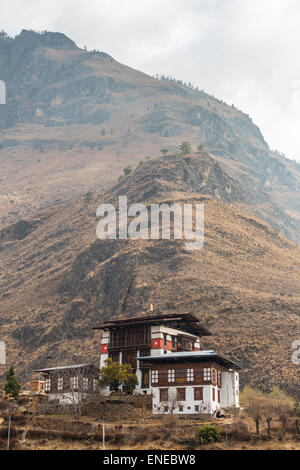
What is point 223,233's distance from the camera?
149750mm

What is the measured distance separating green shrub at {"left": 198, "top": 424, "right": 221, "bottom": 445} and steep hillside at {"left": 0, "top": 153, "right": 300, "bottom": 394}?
31.5m

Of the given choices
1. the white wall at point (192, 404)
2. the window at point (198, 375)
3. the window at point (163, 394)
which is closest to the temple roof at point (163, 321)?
the window at point (198, 375)

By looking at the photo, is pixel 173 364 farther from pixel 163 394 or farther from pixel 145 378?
pixel 145 378

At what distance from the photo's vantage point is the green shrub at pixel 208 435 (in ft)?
198

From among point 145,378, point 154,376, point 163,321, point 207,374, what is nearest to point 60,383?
point 145,378

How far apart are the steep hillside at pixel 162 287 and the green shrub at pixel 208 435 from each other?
31484 millimetres

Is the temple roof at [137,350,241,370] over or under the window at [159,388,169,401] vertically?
over

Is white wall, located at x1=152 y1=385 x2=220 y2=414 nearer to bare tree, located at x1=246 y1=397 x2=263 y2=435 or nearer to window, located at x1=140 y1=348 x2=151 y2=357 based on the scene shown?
bare tree, located at x1=246 y1=397 x2=263 y2=435

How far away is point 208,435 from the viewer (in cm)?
6050

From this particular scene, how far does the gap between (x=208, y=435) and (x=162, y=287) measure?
6556 cm

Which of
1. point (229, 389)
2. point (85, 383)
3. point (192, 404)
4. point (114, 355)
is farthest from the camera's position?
point (114, 355)

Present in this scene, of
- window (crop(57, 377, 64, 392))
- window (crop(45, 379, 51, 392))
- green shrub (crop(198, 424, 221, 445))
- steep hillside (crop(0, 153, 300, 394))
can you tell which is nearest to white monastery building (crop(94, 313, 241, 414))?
window (crop(57, 377, 64, 392))

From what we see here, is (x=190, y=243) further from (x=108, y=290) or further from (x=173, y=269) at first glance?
(x=108, y=290)

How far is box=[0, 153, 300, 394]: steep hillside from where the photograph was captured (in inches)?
4131
